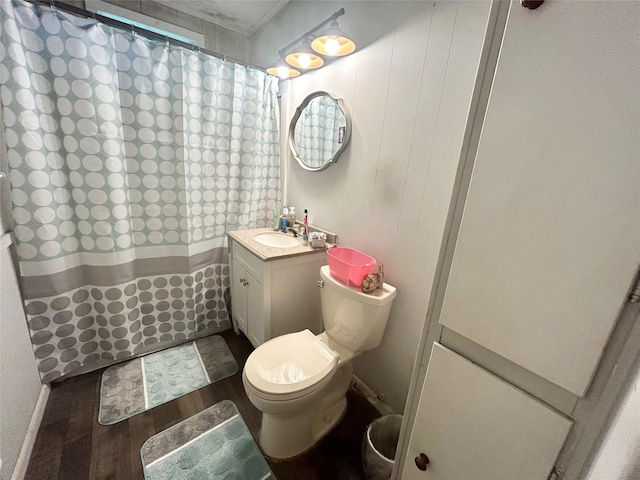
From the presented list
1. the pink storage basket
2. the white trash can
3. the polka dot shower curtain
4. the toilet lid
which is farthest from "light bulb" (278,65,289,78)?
the white trash can

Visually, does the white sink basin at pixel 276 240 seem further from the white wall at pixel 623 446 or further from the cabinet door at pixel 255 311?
the white wall at pixel 623 446

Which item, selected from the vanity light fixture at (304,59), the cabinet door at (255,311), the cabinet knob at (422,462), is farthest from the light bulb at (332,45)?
the cabinet knob at (422,462)

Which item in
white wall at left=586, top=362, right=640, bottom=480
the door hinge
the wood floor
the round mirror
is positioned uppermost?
the round mirror

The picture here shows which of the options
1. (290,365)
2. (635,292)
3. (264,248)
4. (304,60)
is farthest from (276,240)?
(635,292)

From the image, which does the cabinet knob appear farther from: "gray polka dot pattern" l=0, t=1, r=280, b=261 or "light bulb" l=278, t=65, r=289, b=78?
"light bulb" l=278, t=65, r=289, b=78

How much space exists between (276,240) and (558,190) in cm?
153

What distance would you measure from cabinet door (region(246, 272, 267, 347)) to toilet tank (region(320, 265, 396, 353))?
42cm

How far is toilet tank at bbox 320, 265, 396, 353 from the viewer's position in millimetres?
1196

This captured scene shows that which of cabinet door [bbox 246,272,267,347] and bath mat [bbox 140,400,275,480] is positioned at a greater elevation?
cabinet door [bbox 246,272,267,347]

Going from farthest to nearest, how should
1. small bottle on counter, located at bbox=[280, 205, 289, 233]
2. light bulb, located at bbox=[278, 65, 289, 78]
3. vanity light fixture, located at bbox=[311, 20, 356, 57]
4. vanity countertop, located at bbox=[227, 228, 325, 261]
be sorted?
small bottle on counter, located at bbox=[280, 205, 289, 233] → light bulb, located at bbox=[278, 65, 289, 78] → vanity countertop, located at bbox=[227, 228, 325, 261] → vanity light fixture, located at bbox=[311, 20, 356, 57]

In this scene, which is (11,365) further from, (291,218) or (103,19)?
(103,19)

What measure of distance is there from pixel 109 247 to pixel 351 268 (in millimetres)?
1403

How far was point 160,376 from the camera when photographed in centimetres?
163

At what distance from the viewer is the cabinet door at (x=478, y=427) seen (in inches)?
21.0
